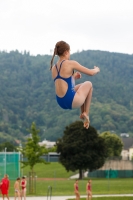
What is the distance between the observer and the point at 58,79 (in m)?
10.6

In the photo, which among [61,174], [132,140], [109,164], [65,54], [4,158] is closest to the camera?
[65,54]

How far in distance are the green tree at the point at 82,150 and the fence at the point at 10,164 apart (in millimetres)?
19604

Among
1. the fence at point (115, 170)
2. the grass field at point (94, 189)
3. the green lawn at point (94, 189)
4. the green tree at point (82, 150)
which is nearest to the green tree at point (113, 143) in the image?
the fence at point (115, 170)

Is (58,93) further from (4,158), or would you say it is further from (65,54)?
(4,158)

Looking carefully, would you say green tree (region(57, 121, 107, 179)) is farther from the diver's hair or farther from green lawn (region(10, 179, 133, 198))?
the diver's hair

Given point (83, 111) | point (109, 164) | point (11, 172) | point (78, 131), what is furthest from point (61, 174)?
point (83, 111)

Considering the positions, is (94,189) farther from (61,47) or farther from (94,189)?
(61,47)

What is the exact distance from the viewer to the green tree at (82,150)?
302ft

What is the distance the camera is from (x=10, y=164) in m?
71.2

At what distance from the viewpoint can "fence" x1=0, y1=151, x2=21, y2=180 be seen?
70812 millimetres

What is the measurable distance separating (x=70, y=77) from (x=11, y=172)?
A: 208ft

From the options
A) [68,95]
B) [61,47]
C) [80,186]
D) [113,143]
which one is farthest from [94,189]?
[113,143]

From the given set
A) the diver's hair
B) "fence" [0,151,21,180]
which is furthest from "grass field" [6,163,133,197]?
the diver's hair

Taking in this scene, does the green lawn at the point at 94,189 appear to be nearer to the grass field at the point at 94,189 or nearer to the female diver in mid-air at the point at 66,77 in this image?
the grass field at the point at 94,189
